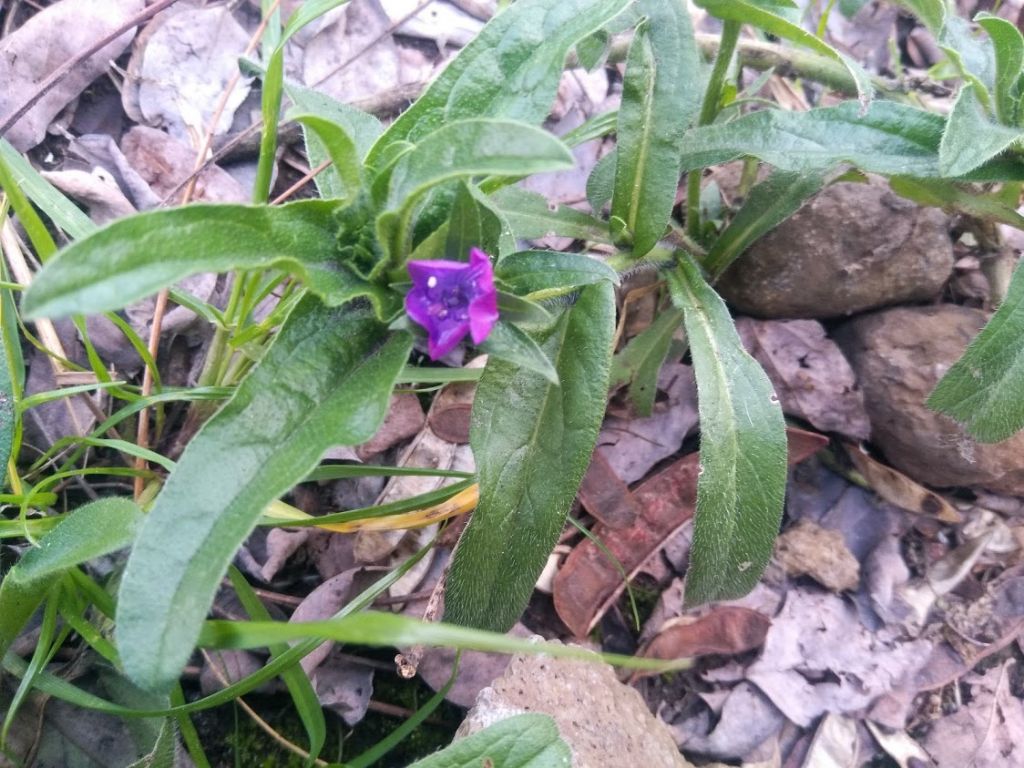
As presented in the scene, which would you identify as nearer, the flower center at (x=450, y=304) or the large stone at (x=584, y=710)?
the flower center at (x=450, y=304)

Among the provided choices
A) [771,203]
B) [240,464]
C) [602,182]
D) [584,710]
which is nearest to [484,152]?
[240,464]

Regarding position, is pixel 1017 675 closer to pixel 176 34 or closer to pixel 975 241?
pixel 975 241

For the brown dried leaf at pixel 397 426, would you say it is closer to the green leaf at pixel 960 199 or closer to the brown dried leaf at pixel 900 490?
the brown dried leaf at pixel 900 490

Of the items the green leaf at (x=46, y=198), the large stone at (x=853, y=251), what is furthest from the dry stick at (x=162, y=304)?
the large stone at (x=853, y=251)

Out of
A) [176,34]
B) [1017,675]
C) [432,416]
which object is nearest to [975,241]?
[1017,675]

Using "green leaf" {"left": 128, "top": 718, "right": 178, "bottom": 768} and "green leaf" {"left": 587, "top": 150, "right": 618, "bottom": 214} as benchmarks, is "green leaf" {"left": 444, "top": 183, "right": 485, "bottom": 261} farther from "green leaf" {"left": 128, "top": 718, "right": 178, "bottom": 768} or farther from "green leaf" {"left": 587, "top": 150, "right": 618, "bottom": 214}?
"green leaf" {"left": 128, "top": 718, "right": 178, "bottom": 768}

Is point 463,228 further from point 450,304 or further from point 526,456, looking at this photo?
point 526,456
